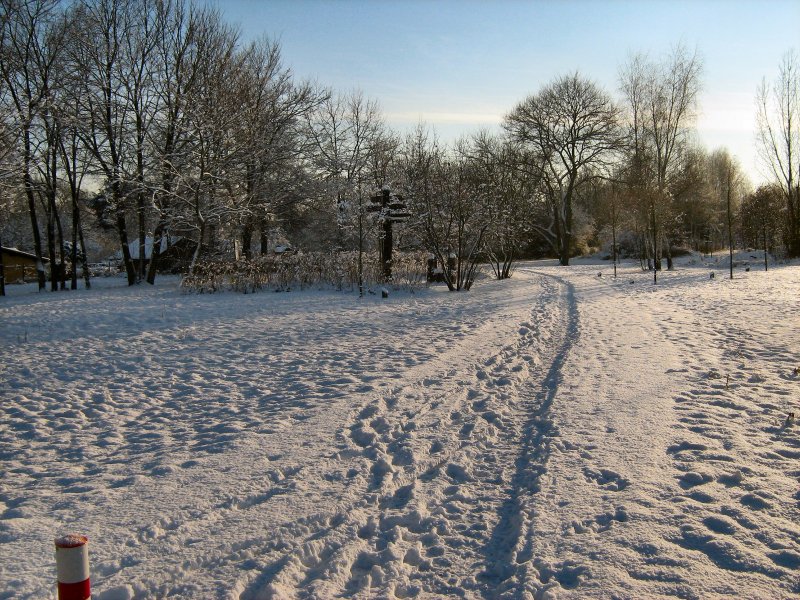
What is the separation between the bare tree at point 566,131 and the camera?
38.8 metres

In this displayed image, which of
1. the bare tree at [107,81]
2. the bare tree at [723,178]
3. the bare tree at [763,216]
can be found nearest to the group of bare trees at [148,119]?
the bare tree at [107,81]

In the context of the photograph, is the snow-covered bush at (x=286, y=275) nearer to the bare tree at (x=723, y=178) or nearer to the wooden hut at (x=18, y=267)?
the wooden hut at (x=18, y=267)

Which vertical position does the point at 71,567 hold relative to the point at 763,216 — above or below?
below

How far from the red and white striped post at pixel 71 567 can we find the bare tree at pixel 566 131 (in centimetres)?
3917

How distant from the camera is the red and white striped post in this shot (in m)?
2.22

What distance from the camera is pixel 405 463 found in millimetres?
4789

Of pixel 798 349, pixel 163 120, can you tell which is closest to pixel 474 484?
pixel 798 349

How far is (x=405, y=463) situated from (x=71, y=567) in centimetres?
294

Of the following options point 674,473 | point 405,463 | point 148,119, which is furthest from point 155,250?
point 674,473

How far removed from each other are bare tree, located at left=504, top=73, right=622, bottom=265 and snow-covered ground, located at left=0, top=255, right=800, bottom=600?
31839 millimetres

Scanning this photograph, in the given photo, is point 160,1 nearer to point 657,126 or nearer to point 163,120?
point 163,120

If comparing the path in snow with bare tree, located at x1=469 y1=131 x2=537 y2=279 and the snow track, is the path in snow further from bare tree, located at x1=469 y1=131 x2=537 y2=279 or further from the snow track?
bare tree, located at x1=469 y1=131 x2=537 y2=279

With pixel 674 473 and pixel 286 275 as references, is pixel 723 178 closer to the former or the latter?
pixel 286 275

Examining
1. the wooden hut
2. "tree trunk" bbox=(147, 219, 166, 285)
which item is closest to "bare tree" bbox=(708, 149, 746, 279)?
"tree trunk" bbox=(147, 219, 166, 285)
